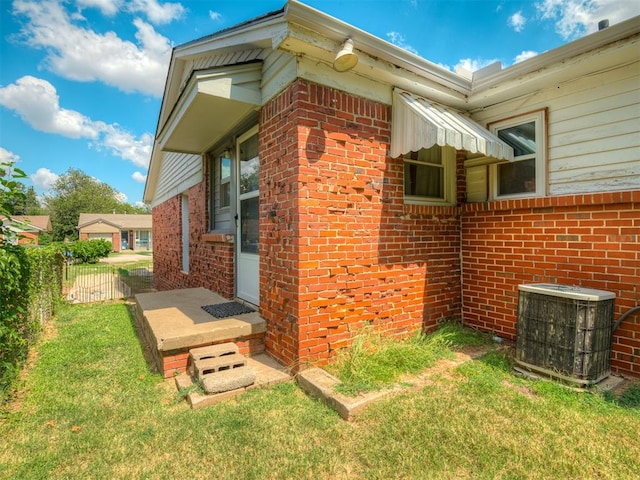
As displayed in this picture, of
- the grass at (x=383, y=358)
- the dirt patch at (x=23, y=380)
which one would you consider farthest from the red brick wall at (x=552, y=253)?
the dirt patch at (x=23, y=380)

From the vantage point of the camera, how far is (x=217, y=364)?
3.26 metres

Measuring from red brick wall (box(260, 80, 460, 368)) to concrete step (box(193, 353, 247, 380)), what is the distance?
0.46 meters

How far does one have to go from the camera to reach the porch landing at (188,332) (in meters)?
3.42

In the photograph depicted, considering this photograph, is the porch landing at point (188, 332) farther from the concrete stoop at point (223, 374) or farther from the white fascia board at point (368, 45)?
the white fascia board at point (368, 45)

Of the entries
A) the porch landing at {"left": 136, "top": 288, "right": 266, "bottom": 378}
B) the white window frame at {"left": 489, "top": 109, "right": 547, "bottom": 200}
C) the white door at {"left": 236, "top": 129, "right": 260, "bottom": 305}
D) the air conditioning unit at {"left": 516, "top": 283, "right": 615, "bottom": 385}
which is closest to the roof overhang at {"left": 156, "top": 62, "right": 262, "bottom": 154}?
the white door at {"left": 236, "top": 129, "right": 260, "bottom": 305}

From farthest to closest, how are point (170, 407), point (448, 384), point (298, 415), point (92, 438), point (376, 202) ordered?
point (376, 202) < point (448, 384) < point (170, 407) < point (298, 415) < point (92, 438)

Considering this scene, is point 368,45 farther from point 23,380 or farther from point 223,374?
point 23,380

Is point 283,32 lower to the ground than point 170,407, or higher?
higher

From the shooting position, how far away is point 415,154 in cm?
441

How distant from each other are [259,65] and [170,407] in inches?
150

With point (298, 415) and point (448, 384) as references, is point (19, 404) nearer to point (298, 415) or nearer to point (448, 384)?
point (298, 415)

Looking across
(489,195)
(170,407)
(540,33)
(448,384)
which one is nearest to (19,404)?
(170,407)

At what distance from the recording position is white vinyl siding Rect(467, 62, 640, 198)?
131 inches

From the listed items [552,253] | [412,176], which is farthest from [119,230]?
[552,253]
